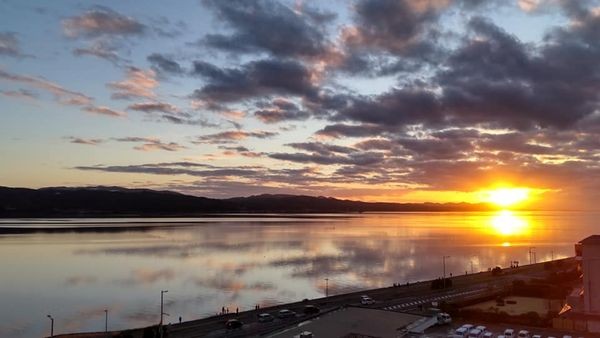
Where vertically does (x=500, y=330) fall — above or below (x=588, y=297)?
below

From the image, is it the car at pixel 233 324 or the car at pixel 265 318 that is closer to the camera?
the car at pixel 233 324

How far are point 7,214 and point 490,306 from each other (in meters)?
179

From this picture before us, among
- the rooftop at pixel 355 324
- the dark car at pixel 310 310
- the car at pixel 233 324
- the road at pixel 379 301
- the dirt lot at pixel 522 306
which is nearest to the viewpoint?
the rooftop at pixel 355 324

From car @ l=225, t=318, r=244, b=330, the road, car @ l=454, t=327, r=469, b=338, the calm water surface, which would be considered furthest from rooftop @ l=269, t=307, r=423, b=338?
the calm water surface

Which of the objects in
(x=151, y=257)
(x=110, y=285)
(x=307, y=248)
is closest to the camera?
(x=110, y=285)

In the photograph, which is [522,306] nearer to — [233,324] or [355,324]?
[355,324]

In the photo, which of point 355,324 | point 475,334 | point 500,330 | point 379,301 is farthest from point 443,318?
point 379,301

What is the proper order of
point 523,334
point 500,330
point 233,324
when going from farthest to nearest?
1. point 233,324
2. point 500,330
3. point 523,334

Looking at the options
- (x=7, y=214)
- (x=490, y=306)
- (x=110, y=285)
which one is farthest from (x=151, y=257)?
(x=7, y=214)

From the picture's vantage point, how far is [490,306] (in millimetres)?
32031

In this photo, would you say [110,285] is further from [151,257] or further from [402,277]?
[402,277]

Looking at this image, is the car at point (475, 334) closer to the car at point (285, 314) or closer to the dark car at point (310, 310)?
the dark car at point (310, 310)

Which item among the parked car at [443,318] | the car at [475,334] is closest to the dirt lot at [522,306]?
the parked car at [443,318]

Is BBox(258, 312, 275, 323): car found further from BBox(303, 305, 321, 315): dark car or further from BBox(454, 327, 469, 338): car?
BBox(454, 327, 469, 338): car
